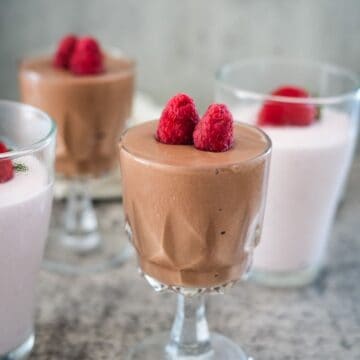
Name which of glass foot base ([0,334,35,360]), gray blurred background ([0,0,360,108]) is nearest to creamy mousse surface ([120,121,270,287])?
glass foot base ([0,334,35,360])

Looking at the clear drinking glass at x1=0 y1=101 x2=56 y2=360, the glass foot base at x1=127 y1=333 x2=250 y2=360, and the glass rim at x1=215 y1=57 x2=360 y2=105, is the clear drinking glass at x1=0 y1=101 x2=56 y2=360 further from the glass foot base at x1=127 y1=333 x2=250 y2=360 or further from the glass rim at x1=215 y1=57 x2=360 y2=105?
the glass rim at x1=215 y1=57 x2=360 y2=105

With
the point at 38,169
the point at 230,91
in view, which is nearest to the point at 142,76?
the point at 230,91

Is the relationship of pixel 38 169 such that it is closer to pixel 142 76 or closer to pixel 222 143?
pixel 222 143

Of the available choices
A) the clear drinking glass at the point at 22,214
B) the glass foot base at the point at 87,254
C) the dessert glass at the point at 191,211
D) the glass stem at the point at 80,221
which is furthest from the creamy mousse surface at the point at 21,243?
the glass stem at the point at 80,221

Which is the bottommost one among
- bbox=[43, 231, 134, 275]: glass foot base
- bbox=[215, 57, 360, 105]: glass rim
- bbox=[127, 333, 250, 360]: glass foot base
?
bbox=[43, 231, 134, 275]: glass foot base

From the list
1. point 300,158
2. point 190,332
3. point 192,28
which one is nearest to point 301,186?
point 300,158

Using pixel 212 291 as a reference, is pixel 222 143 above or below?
above
